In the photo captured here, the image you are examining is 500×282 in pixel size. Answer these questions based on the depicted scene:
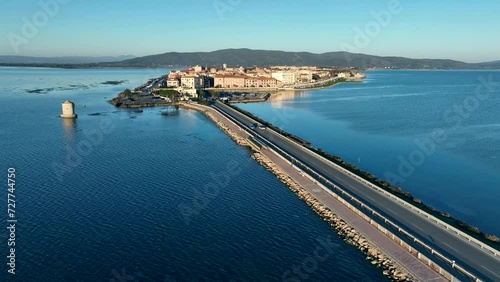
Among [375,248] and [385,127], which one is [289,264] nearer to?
[375,248]

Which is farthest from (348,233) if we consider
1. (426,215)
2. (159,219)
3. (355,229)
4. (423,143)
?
(423,143)

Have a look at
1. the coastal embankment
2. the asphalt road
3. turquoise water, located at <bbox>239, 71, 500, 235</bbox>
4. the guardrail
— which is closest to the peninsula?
turquoise water, located at <bbox>239, 71, 500, 235</bbox>

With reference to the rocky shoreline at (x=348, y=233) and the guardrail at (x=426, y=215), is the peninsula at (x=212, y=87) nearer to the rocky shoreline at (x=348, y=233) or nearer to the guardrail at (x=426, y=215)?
the rocky shoreline at (x=348, y=233)

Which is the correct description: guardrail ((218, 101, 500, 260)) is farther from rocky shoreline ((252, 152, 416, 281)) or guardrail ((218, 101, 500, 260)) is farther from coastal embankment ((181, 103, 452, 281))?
rocky shoreline ((252, 152, 416, 281))

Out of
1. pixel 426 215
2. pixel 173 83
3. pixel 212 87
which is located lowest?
pixel 426 215

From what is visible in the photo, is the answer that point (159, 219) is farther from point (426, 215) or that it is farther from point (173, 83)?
point (173, 83)
